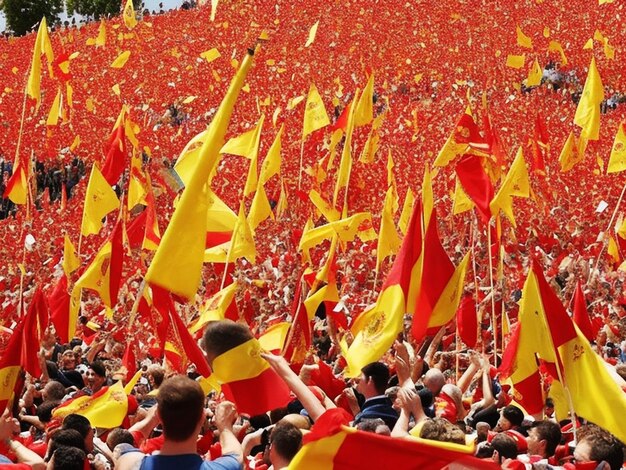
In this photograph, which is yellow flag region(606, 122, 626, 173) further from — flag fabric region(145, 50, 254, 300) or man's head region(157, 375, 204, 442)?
man's head region(157, 375, 204, 442)

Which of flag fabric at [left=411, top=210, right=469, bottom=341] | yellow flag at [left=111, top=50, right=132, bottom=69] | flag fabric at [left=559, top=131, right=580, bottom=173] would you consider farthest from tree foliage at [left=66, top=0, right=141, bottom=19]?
flag fabric at [left=411, top=210, right=469, bottom=341]

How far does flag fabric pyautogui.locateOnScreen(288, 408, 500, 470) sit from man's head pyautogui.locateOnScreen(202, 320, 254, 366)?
2.34 ft

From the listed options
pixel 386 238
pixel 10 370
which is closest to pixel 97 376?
pixel 10 370

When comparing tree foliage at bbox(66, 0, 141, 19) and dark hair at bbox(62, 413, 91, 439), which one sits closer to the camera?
dark hair at bbox(62, 413, 91, 439)

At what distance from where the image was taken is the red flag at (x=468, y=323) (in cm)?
1038

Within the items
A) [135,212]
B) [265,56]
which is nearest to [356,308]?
[135,212]

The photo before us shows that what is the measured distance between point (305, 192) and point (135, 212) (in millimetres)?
4224

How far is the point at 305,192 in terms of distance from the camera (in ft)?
68.7

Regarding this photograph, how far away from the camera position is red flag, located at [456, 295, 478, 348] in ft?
34.0

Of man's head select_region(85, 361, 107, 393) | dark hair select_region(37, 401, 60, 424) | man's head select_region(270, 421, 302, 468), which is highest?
man's head select_region(270, 421, 302, 468)

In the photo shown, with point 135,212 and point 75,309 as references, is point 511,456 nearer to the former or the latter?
point 75,309

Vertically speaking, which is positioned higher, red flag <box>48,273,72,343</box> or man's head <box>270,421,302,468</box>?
man's head <box>270,421,302,468</box>

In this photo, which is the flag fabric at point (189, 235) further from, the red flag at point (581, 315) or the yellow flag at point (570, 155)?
the yellow flag at point (570, 155)

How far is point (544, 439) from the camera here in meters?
5.91
